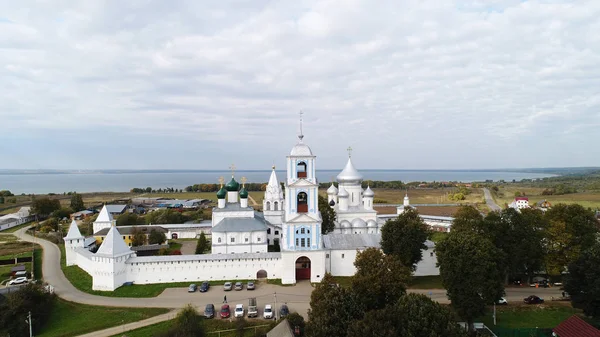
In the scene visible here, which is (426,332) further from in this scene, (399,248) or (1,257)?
(1,257)

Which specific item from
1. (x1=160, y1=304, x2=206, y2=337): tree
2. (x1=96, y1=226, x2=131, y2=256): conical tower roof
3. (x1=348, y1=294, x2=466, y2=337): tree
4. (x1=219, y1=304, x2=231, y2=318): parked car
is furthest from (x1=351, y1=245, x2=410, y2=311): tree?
(x1=96, y1=226, x2=131, y2=256): conical tower roof

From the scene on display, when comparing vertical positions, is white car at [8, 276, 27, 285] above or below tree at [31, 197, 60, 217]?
below

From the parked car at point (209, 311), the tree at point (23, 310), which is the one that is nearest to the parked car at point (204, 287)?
the parked car at point (209, 311)

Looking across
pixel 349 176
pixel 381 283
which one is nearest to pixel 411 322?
pixel 381 283

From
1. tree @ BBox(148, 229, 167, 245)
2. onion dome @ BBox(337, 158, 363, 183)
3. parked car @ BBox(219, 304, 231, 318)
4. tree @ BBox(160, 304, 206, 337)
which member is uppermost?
onion dome @ BBox(337, 158, 363, 183)

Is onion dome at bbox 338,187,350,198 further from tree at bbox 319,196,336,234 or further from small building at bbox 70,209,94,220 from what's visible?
small building at bbox 70,209,94,220

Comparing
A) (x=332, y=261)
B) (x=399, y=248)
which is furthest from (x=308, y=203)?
(x=399, y=248)

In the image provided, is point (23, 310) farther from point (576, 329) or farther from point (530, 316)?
point (530, 316)
